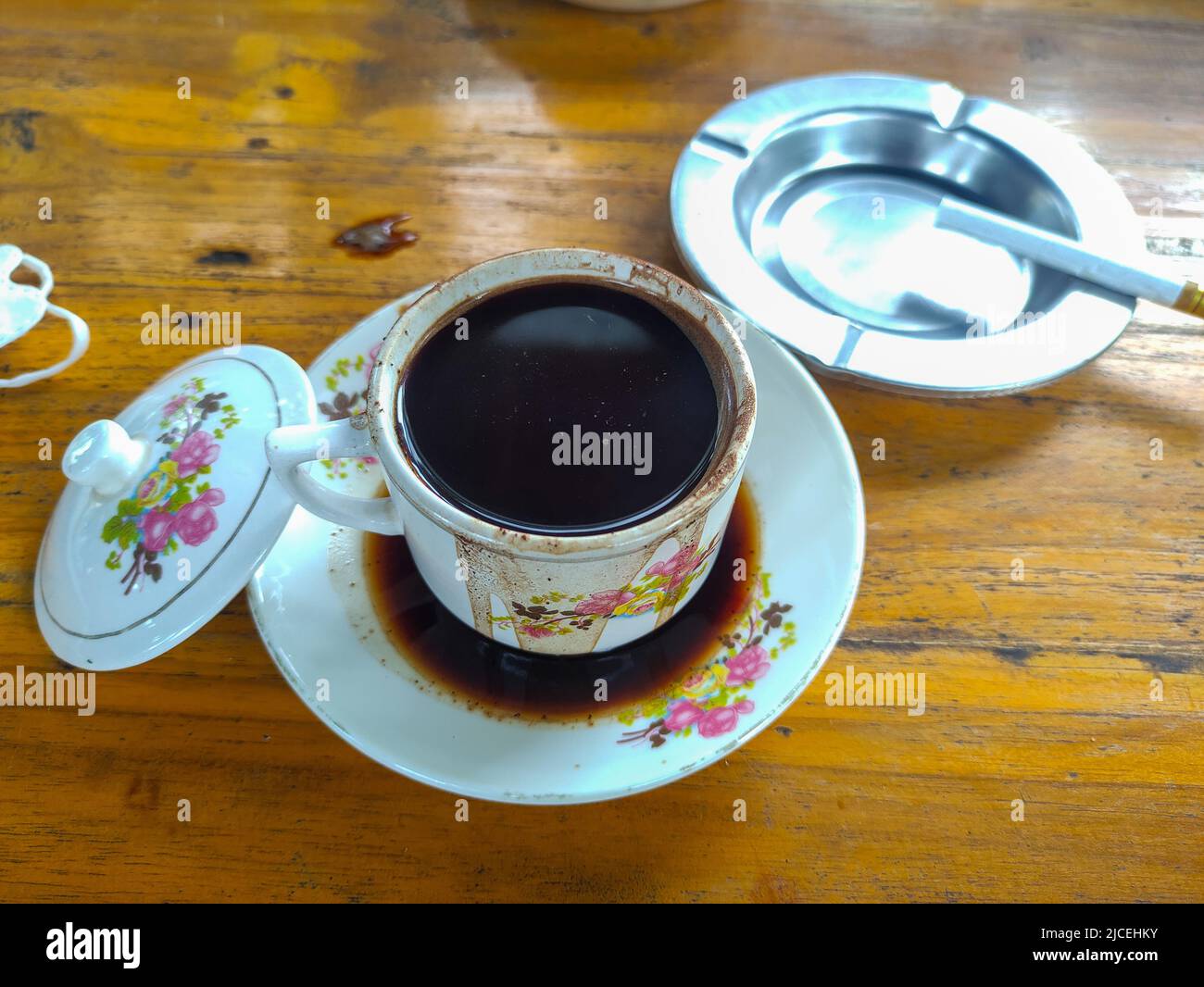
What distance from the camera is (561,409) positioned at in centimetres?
66

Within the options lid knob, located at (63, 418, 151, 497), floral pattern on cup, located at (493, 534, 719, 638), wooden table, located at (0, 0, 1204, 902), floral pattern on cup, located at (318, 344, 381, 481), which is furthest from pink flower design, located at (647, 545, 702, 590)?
lid knob, located at (63, 418, 151, 497)

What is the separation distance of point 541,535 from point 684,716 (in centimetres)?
18

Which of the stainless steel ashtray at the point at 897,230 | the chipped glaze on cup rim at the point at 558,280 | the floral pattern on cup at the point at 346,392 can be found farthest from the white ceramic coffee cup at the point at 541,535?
the stainless steel ashtray at the point at 897,230

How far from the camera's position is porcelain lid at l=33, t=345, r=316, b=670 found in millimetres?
657

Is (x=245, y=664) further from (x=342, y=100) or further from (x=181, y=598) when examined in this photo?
(x=342, y=100)

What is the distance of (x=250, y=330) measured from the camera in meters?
0.96

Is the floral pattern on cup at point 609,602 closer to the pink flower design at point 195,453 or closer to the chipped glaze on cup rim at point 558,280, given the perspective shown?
the chipped glaze on cup rim at point 558,280

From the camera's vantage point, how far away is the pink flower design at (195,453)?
27.6 inches

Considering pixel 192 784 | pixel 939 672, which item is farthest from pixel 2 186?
Answer: pixel 939 672

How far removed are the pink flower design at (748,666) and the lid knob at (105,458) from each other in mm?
476

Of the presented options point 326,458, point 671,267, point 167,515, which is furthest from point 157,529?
point 671,267

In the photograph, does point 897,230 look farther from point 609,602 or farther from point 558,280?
point 609,602

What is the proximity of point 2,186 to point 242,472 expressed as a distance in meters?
0.66
